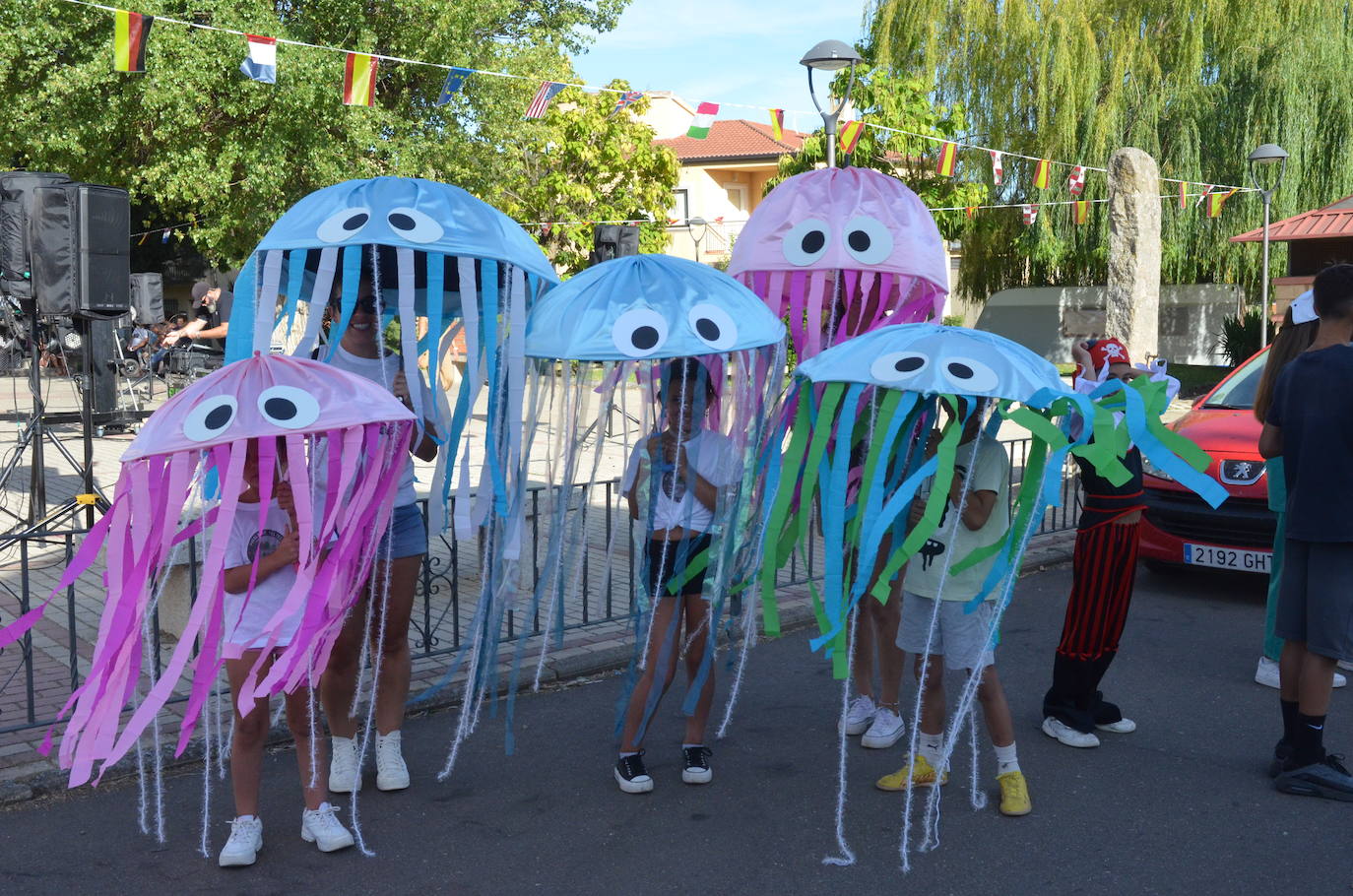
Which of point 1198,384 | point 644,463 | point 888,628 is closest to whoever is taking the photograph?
point 644,463

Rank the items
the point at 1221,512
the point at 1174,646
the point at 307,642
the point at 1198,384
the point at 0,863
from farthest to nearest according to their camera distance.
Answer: the point at 1198,384 → the point at 1221,512 → the point at 1174,646 → the point at 0,863 → the point at 307,642

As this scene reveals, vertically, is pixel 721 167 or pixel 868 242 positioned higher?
pixel 721 167

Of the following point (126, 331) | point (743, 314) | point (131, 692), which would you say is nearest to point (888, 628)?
point (743, 314)

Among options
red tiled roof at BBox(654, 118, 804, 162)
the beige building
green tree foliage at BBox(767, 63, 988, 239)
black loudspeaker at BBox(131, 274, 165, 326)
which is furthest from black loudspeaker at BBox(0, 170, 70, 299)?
red tiled roof at BBox(654, 118, 804, 162)

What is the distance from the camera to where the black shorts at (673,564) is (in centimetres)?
404

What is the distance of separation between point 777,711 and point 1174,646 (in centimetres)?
228

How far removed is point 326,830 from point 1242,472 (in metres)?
5.36

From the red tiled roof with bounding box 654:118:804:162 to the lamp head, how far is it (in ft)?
102

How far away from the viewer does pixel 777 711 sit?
5.15 metres

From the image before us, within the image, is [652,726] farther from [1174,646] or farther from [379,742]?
[1174,646]

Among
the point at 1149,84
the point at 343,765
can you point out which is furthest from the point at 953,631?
the point at 1149,84

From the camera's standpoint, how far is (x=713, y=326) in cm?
368

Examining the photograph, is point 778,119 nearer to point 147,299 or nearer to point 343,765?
point 147,299

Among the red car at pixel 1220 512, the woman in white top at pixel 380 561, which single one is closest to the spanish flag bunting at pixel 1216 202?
the red car at pixel 1220 512
